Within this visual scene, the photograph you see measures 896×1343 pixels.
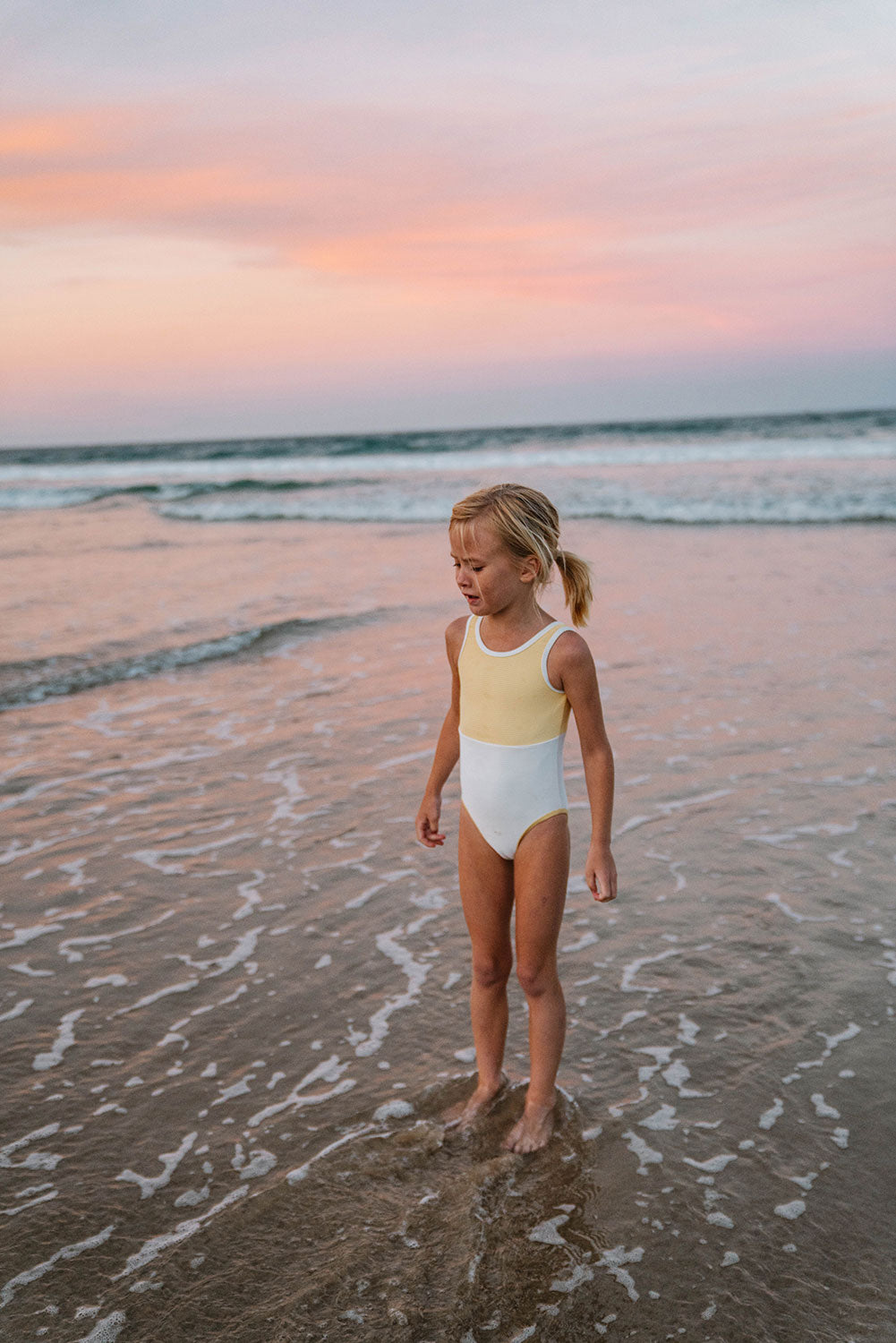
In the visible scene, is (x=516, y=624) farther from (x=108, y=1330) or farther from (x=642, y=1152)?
(x=108, y=1330)

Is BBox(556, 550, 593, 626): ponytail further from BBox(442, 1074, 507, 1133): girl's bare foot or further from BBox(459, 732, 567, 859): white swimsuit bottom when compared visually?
BBox(442, 1074, 507, 1133): girl's bare foot

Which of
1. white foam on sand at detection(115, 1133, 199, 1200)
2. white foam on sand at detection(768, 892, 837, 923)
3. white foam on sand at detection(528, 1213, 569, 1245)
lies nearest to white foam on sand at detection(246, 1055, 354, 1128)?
white foam on sand at detection(115, 1133, 199, 1200)

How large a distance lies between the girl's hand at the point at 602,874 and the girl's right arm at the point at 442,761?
53 centimetres

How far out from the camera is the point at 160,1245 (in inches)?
100

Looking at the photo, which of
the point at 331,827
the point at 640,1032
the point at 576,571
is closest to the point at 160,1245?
the point at 640,1032

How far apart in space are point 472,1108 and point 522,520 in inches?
68.3

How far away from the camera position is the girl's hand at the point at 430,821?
3.12 m

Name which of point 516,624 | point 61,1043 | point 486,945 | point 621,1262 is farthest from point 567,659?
point 61,1043

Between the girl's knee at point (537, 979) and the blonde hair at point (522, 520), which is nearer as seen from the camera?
the blonde hair at point (522, 520)

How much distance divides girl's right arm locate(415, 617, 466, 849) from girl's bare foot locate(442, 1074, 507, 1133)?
744 mm

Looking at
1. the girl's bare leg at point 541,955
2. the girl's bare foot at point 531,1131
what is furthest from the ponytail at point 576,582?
the girl's bare foot at point 531,1131

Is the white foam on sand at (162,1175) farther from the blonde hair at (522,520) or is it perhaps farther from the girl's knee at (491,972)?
the blonde hair at (522,520)

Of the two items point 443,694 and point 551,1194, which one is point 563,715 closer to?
point 551,1194

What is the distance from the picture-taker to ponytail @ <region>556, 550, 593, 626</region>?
2.79 metres
